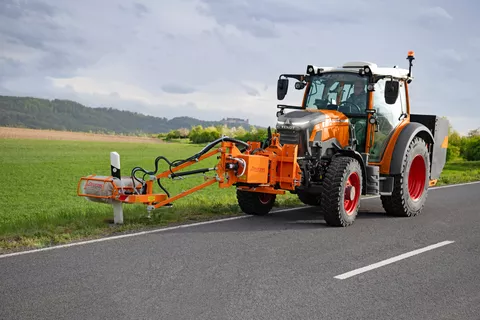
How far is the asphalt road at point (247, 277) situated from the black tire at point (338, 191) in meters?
0.33

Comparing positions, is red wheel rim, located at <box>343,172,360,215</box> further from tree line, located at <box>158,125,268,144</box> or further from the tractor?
tree line, located at <box>158,125,268,144</box>

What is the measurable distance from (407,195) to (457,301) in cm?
544

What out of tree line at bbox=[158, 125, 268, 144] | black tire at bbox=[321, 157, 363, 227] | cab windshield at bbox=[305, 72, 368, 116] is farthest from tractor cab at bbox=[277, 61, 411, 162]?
tree line at bbox=[158, 125, 268, 144]

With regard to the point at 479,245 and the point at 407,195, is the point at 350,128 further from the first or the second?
the point at 479,245

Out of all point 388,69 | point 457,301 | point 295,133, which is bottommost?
point 457,301

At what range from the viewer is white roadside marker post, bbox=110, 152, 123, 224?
838cm

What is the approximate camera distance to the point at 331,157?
9992 mm

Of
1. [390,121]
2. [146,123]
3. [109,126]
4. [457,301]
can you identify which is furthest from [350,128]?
[146,123]

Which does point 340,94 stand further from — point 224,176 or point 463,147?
point 463,147

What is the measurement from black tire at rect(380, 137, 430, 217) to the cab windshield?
1.45m

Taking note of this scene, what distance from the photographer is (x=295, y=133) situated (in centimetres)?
A: 962

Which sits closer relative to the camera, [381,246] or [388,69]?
[381,246]

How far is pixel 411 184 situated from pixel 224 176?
482cm

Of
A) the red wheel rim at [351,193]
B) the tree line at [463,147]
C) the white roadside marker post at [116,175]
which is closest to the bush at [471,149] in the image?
the tree line at [463,147]
